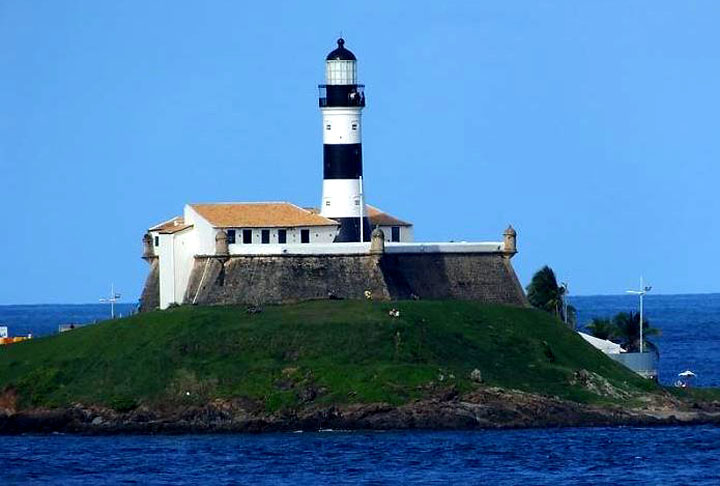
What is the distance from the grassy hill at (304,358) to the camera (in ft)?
273

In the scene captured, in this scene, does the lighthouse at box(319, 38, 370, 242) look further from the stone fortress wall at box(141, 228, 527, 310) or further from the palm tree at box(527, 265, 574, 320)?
the palm tree at box(527, 265, 574, 320)

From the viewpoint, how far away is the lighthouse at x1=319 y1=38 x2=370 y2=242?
9344 centimetres

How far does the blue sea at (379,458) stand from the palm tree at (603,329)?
18903 millimetres

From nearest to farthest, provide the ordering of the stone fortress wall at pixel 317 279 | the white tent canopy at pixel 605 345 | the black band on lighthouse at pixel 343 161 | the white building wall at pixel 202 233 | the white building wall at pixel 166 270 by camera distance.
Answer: the stone fortress wall at pixel 317 279
the white building wall at pixel 202 233
the black band on lighthouse at pixel 343 161
the white building wall at pixel 166 270
the white tent canopy at pixel 605 345

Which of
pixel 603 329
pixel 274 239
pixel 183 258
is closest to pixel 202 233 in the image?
pixel 183 258

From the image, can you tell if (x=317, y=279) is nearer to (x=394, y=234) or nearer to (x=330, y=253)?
(x=330, y=253)

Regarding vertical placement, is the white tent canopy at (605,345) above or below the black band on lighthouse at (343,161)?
below

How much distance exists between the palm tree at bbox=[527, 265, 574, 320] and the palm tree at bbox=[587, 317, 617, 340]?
1.98 m

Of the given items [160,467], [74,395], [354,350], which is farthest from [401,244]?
[160,467]

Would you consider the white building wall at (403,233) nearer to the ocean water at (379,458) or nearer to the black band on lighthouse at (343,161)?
the black band on lighthouse at (343,161)

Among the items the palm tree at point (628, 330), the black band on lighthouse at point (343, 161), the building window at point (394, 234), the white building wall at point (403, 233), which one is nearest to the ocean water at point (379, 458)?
the black band on lighthouse at point (343, 161)

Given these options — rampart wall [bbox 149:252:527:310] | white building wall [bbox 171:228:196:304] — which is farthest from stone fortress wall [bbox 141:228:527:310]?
white building wall [bbox 171:228:196:304]

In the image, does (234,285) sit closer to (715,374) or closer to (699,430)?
(699,430)

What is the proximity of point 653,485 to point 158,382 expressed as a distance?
21.2 metres
